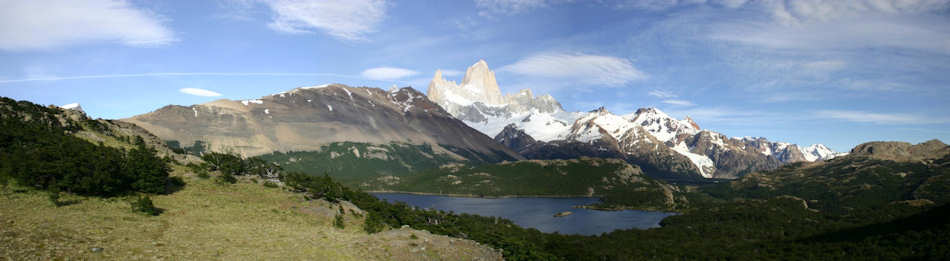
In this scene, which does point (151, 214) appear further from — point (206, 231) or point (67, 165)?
point (67, 165)

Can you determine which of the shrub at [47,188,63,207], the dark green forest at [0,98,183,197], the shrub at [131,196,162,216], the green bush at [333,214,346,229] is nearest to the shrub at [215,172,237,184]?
the dark green forest at [0,98,183,197]

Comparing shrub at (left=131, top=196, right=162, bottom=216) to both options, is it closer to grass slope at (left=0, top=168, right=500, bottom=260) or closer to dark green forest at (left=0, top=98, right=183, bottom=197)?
grass slope at (left=0, top=168, right=500, bottom=260)

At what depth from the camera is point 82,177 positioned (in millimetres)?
68875

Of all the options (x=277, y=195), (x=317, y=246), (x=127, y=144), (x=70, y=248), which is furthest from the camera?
(x=127, y=144)

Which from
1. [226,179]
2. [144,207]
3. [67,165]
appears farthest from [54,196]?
[226,179]

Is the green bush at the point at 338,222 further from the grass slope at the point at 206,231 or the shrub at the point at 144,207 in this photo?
the shrub at the point at 144,207

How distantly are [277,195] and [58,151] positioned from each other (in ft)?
107

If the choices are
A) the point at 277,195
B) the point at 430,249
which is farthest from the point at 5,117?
the point at 430,249

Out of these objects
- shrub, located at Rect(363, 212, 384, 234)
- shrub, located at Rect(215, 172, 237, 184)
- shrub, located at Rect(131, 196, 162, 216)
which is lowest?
shrub, located at Rect(363, 212, 384, 234)

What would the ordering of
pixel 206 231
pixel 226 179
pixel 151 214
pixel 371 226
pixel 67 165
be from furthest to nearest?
pixel 226 179, pixel 371 226, pixel 67 165, pixel 151 214, pixel 206 231

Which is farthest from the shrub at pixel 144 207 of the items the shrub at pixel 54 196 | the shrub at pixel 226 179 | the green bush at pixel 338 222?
the shrub at pixel 226 179

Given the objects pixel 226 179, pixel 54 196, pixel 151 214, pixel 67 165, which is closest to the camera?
pixel 54 196

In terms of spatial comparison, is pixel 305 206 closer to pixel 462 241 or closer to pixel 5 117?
pixel 462 241

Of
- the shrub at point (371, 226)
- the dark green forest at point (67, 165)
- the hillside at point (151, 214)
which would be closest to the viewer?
the hillside at point (151, 214)
